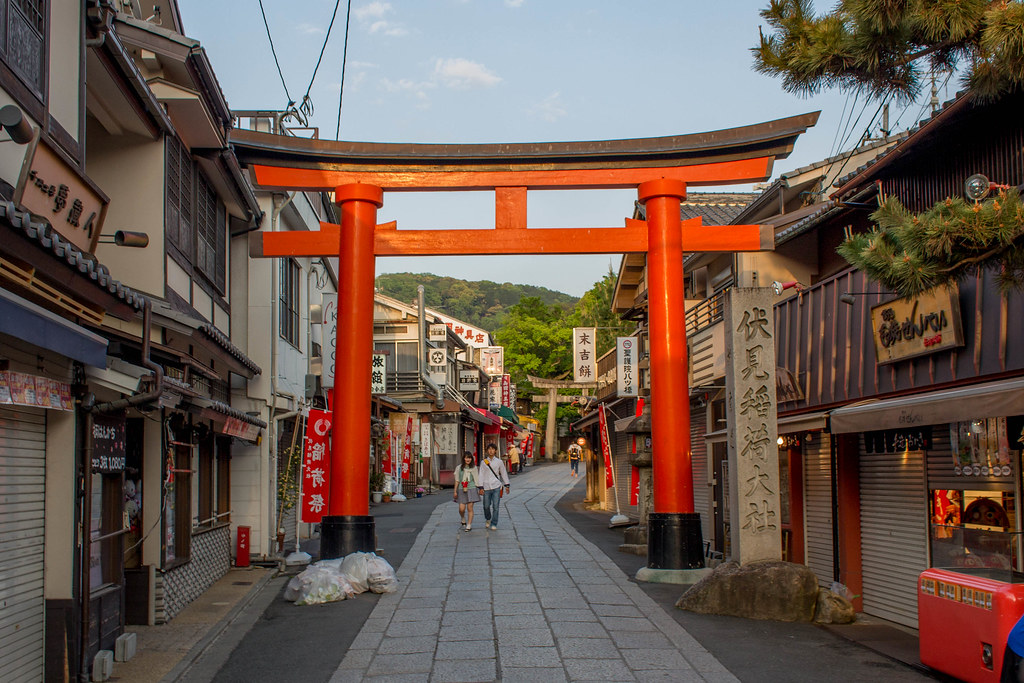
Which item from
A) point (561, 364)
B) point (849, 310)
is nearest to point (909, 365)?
point (849, 310)

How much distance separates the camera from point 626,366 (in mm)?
24734

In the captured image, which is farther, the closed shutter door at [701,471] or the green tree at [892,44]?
the closed shutter door at [701,471]

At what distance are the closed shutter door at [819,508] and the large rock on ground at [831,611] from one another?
8.32 feet

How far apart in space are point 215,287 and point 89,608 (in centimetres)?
741

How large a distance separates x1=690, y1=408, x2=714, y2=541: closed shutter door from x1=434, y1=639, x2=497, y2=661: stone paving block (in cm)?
1022

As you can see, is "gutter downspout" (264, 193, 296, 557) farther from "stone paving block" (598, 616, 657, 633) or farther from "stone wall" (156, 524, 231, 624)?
"stone paving block" (598, 616, 657, 633)

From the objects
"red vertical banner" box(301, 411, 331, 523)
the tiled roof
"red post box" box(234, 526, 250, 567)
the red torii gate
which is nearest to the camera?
the tiled roof

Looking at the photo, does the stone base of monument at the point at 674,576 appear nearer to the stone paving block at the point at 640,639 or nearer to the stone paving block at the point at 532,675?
the stone paving block at the point at 640,639

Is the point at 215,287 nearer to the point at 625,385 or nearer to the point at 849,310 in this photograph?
the point at 849,310

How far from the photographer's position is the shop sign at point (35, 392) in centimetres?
612

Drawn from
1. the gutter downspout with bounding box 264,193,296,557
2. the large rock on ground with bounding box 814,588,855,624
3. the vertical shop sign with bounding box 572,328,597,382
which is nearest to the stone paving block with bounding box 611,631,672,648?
the large rock on ground with bounding box 814,588,855,624

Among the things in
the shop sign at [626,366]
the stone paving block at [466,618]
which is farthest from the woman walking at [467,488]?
the stone paving block at [466,618]

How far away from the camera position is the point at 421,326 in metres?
35.3

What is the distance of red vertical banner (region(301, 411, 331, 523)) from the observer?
15.8 m
